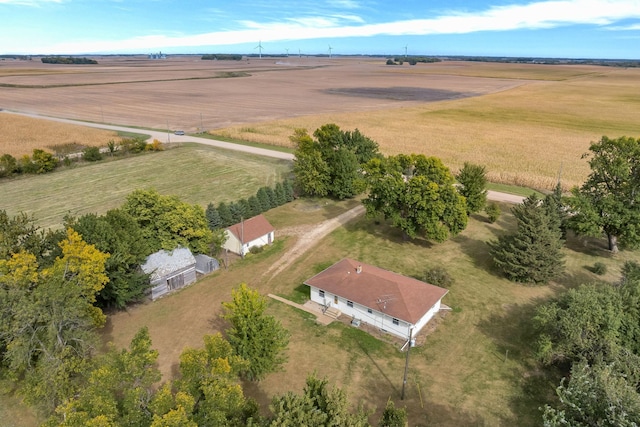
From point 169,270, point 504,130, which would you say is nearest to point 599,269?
point 169,270

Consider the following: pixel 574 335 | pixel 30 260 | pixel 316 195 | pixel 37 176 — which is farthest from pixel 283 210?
pixel 37 176

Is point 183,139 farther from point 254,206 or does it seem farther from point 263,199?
point 254,206

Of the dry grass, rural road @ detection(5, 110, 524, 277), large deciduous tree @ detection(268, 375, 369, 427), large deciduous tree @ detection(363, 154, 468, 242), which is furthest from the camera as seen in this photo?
the dry grass

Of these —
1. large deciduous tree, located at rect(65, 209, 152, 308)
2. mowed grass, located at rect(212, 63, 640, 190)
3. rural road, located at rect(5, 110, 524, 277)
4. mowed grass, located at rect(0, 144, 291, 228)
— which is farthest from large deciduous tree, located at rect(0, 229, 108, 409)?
mowed grass, located at rect(212, 63, 640, 190)

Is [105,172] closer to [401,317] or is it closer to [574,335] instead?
[401,317]

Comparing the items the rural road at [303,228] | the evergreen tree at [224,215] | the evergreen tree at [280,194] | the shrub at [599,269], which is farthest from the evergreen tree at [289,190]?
the shrub at [599,269]

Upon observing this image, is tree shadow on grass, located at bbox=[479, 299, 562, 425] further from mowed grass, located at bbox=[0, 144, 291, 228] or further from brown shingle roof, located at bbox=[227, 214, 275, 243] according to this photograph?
mowed grass, located at bbox=[0, 144, 291, 228]

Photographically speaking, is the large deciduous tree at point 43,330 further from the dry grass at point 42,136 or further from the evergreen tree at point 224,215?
the dry grass at point 42,136
